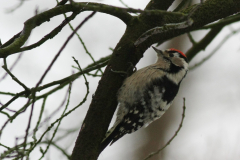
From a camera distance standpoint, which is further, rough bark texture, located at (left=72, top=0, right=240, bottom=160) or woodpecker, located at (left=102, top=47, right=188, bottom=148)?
woodpecker, located at (left=102, top=47, right=188, bottom=148)

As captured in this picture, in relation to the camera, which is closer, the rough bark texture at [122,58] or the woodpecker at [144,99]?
the rough bark texture at [122,58]

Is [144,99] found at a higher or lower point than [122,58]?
lower

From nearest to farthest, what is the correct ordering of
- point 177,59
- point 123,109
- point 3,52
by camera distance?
point 3,52 → point 123,109 → point 177,59

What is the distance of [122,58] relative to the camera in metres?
3.38

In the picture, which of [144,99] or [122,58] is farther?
[144,99]

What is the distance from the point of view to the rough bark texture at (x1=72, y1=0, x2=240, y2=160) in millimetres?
3131

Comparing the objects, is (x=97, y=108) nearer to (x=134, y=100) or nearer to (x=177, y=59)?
(x=134, y=100)

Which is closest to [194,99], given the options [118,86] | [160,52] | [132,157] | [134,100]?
[132,157]

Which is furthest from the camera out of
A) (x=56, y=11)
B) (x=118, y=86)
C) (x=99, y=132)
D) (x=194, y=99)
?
(x=194, y=99)

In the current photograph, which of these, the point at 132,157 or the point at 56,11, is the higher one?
the point at 56,11

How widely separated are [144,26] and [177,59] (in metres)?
1.34

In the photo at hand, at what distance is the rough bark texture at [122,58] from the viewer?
3.13 m

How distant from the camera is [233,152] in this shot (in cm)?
636

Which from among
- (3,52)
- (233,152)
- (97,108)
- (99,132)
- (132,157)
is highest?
(3,52)
